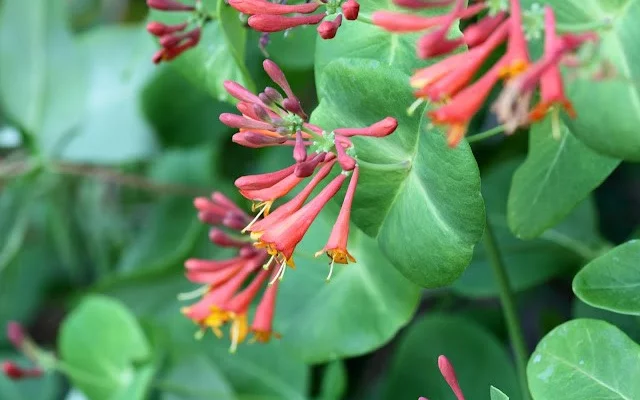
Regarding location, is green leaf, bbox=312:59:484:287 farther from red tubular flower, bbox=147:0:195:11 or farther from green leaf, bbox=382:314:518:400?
green leaf, bbox=382:314:518:400

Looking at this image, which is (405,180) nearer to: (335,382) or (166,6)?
(166,6)

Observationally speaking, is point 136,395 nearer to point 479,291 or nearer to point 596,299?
point 479,291

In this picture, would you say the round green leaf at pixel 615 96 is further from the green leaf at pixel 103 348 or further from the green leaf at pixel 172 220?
the green leaf at pixel 172 220

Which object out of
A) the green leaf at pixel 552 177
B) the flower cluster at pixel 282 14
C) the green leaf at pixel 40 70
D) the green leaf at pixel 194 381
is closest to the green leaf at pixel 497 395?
the green leaf at pixel 552 177

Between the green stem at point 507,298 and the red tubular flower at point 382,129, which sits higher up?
the red tubular flower at point 382,129

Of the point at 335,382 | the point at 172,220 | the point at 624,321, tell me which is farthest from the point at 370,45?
the point at 172,220

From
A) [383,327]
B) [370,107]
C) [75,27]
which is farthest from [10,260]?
[370,107]
